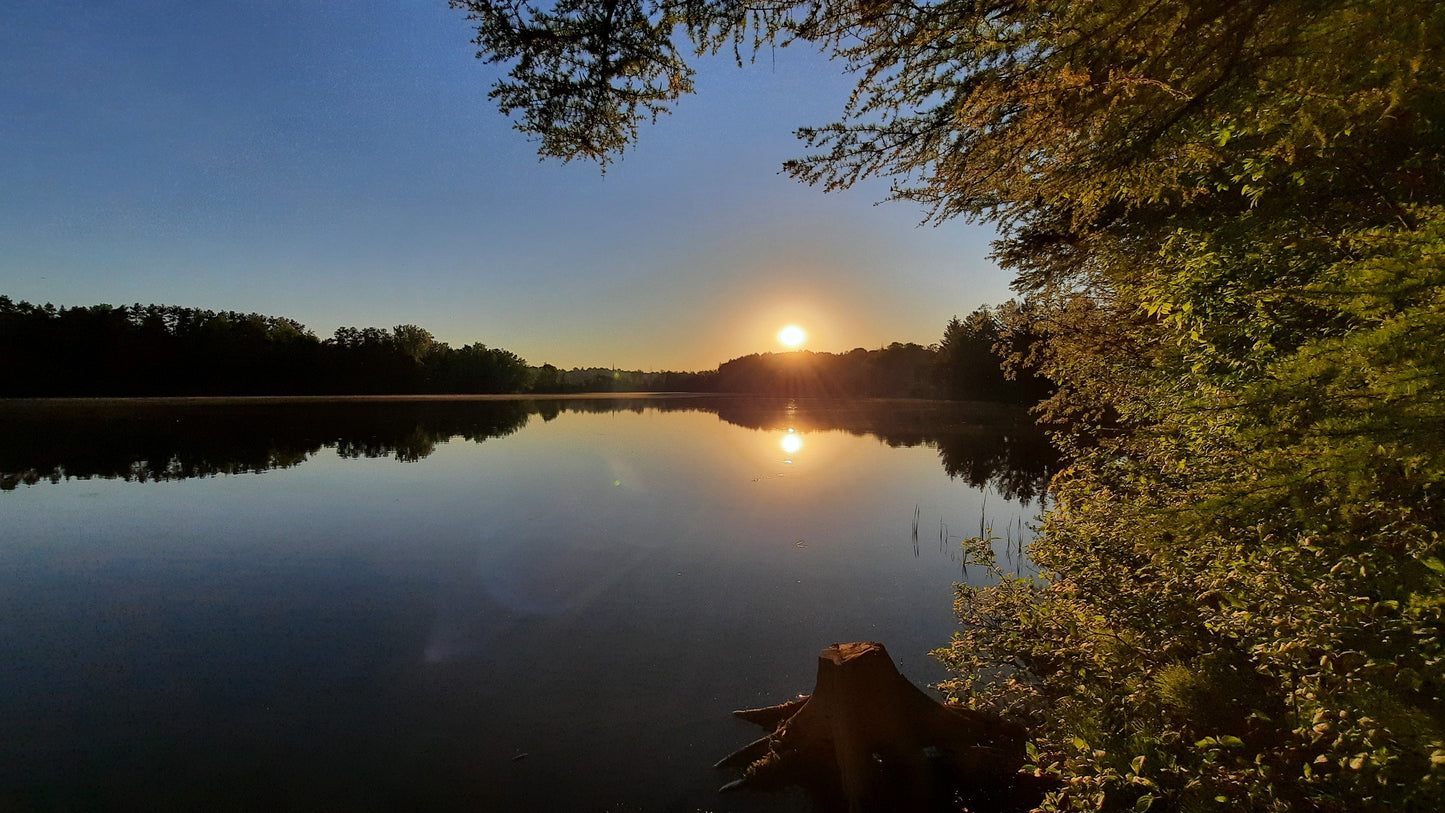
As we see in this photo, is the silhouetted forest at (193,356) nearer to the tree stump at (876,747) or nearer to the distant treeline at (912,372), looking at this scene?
the distant treeline at (912,372)

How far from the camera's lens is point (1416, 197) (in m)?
3.81

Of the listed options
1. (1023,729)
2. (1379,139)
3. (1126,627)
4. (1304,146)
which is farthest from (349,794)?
(1379,139)

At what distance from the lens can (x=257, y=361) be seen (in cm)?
8469

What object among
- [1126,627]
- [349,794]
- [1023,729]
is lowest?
[349,794]

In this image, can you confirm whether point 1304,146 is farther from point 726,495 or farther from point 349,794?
point 726,495

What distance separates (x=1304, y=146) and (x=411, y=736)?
33.7ft

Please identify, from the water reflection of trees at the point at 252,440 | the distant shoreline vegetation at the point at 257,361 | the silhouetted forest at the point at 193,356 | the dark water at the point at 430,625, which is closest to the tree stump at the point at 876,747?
the dark water at the point at 430,625

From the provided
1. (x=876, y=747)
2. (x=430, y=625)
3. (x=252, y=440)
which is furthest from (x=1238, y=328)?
(x=252, y=440)

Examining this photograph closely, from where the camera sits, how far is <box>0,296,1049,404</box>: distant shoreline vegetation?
227ft

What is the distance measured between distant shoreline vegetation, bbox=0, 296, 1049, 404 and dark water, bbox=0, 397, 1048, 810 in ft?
138

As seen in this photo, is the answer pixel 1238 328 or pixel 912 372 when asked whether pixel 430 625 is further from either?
pixel 912 372

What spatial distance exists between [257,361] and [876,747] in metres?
111

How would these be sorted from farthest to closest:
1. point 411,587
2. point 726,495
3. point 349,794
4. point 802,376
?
point 802,376, point 726,495, point 411,587, point 349,794

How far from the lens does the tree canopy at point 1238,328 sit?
104 inches
